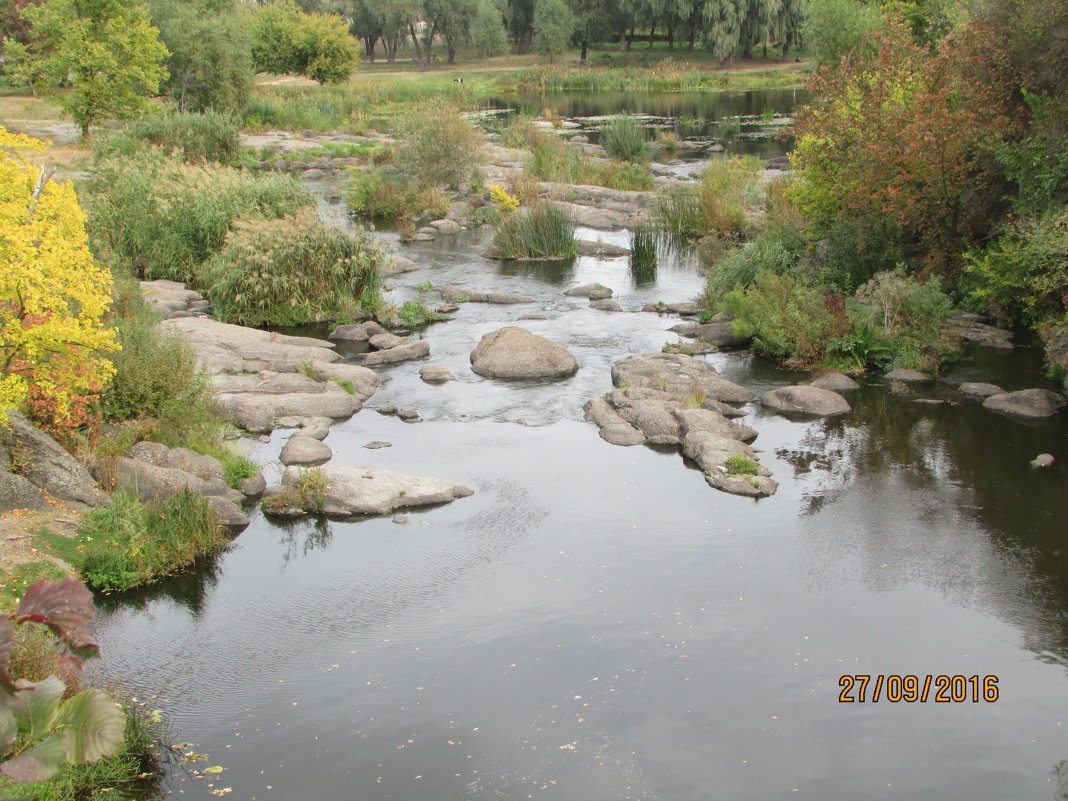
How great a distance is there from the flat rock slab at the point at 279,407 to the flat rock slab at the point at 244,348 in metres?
1.20

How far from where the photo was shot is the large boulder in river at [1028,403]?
14523 millimetres

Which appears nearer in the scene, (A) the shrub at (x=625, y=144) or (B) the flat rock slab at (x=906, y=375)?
(B) the flat rock slab at (x=906, y=375)

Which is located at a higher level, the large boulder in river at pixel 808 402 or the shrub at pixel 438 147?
the shrub at pixel 438 147

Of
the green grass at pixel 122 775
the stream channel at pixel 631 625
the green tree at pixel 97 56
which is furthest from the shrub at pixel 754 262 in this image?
the green tree at pixel 97 56

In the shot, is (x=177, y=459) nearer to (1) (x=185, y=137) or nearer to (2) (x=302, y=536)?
(2) (x=302, y=536)

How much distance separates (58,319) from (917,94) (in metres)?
14.8

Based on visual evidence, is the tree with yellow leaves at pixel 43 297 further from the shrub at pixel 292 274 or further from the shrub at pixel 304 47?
the shrub at pixel 304 47

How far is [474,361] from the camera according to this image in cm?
1714

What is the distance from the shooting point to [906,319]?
55.4ft

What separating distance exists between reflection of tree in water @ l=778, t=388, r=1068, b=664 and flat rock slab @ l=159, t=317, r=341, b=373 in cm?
823

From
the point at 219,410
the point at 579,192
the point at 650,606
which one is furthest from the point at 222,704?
the point at 579,192

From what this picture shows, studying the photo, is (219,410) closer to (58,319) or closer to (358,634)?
(58,319)

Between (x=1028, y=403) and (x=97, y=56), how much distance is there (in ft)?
105

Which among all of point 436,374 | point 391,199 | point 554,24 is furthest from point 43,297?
point 554,24
